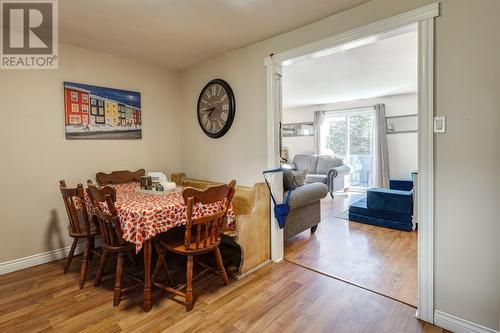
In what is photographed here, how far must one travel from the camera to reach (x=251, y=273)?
8.04 ft

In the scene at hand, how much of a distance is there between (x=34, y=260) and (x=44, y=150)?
1114mm

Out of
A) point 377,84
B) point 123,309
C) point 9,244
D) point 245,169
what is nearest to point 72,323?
point 123,309

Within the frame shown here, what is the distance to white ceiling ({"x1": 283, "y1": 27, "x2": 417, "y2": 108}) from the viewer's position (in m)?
3.10

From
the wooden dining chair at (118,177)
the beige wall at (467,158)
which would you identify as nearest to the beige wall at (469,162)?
the beige wall at (467,158)

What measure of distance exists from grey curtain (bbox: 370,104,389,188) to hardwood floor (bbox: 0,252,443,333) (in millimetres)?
4597

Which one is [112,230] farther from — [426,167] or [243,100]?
[426,167]

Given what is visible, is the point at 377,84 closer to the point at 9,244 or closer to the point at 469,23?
the point at 469,23

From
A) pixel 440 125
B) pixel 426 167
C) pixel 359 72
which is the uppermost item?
pixel 359 72

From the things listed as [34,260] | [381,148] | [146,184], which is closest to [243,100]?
[146,184]

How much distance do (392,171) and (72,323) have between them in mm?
6429

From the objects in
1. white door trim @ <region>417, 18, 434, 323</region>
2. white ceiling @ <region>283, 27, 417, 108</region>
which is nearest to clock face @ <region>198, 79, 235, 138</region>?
white ceiling @ <region>283, 27, 417, 108</region>

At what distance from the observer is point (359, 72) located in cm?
404

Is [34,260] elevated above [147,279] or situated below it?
below

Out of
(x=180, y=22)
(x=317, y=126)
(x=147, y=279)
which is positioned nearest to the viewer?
(x=147, y=279)
